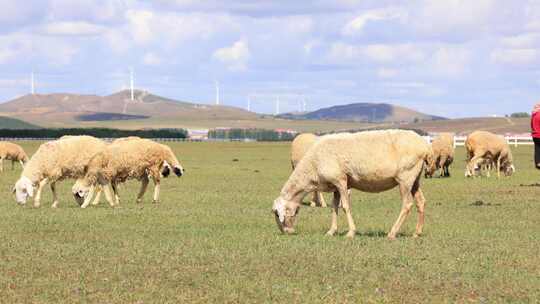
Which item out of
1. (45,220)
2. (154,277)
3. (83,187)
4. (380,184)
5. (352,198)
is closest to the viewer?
(154,277)

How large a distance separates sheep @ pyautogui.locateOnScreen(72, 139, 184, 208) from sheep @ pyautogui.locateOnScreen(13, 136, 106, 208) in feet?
0.88

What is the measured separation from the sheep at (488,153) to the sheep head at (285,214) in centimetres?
2199

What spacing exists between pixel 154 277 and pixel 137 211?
9.89 metres

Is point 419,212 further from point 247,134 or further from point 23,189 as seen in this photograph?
point 247,134

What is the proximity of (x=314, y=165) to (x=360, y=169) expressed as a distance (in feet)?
3.59

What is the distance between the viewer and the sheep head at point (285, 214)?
18.2 m

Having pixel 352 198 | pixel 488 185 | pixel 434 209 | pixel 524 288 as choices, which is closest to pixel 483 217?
pixel 434 209

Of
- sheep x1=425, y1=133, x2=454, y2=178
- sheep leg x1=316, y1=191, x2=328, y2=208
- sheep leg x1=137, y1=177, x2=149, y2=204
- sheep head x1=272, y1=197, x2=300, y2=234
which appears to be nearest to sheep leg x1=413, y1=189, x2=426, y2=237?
sheep head x1=272, y1=197, x2=300, y2=234

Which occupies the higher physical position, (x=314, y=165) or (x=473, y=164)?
(x=314, y=165)

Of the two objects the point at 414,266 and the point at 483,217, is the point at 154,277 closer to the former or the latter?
the point at 414,266

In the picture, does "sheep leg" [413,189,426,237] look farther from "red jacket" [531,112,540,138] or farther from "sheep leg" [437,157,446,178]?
"sheep leg" [437,157,446,178]

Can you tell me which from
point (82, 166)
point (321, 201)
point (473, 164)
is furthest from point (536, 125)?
point (473, 164)

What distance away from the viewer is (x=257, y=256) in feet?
48.9

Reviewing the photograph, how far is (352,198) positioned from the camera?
89.2 feet
